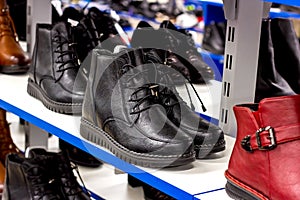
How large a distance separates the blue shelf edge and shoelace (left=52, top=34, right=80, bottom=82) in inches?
5.7

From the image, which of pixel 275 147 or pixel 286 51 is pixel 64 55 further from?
pixel 275 147

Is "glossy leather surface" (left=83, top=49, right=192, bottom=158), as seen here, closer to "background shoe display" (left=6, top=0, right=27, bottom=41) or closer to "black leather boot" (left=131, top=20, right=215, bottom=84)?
"black leather boot" (left=131, top=20, right=215, bottom=84)

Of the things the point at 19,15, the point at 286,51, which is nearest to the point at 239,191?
the point at 286,51

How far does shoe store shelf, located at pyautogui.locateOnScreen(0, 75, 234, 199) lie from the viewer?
3.69 feet

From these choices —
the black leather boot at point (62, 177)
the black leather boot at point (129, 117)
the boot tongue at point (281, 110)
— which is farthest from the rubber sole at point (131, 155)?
the black leather boot at point (62, 177)

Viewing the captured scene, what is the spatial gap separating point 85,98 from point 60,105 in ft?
0.54

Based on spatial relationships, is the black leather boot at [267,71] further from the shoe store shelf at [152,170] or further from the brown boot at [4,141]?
the brown boot at [4,141]

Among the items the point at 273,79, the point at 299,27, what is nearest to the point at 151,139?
the point at 273,79

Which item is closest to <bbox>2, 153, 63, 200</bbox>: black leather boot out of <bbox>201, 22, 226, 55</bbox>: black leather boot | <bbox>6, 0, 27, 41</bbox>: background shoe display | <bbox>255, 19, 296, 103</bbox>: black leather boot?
<bbox>255, 19, 296, 103</bbox>: black leather boot

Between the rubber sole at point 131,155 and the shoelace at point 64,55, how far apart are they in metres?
0.28

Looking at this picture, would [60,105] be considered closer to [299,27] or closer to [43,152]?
[43,152]

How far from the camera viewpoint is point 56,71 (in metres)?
1.61

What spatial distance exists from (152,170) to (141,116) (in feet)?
0.39

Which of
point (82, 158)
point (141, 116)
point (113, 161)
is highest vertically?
point (141, 116)
